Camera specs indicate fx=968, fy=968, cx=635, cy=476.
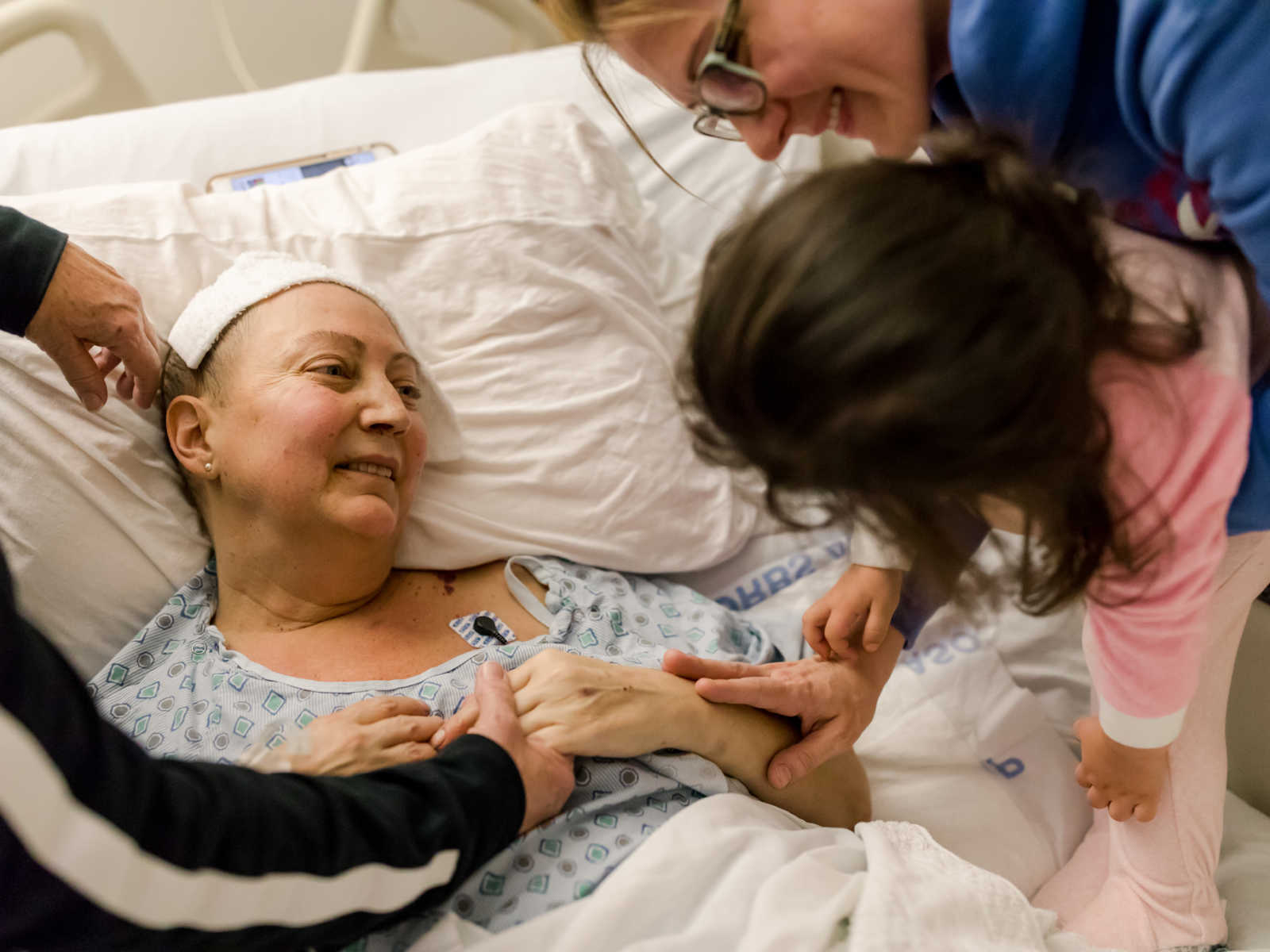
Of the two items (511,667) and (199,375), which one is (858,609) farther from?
(199,375)

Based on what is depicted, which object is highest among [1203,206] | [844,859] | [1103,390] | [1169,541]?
[1203,206]

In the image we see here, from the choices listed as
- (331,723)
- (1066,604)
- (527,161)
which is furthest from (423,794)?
(527,161)

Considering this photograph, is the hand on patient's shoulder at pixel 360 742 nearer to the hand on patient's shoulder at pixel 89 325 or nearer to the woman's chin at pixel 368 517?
the woman's chin at pixel 368 517

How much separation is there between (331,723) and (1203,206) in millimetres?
1033

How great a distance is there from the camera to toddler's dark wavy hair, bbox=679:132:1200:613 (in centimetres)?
78

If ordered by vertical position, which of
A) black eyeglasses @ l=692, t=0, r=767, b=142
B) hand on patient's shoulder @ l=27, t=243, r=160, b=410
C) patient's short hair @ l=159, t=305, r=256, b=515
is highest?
black eyeglasses @ l=692, t=0, r=767, b=142

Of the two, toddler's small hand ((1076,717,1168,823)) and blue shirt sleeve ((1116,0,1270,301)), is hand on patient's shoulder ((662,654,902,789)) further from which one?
blue shirt sleeve ((1116,0,1270,301))

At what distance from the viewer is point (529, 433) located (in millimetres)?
1600

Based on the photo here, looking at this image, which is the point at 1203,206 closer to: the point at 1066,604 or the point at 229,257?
the point at 1066,604

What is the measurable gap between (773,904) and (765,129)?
0.77 metres

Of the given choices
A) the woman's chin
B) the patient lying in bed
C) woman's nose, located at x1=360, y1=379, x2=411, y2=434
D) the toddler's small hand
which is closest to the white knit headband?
the patient lying in bed

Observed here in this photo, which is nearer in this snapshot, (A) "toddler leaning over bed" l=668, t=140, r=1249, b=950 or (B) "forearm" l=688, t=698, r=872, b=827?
(A) "toddler leaning over bed" l=668, t=140, r=1249, b=950

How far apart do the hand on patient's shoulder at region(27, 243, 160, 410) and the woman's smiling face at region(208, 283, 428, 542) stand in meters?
0.13

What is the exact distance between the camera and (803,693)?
1.27 metres
